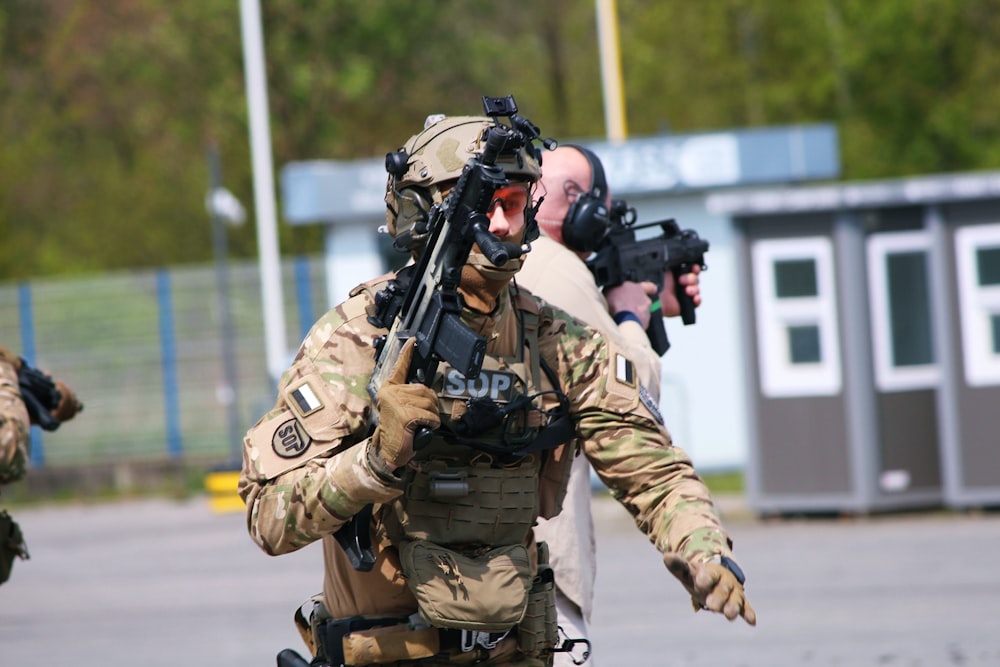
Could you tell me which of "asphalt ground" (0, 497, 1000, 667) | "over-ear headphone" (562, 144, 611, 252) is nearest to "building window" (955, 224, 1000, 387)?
"asphalt ground" (0, 497, 1000, 667)

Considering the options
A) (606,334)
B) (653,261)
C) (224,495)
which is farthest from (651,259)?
(224,495)

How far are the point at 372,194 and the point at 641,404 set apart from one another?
12268 mm

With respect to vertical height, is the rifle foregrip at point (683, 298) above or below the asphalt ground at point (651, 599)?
above

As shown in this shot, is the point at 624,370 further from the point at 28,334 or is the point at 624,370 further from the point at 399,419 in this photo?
the point at 28,334

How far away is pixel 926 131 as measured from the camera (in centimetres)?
2850

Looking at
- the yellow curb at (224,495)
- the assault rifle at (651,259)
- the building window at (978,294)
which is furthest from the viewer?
Answer: the yellow curb at (224,495)

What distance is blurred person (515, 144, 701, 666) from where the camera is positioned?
13.8 ft

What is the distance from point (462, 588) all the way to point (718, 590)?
55cm

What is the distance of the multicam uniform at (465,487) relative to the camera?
3.17 m

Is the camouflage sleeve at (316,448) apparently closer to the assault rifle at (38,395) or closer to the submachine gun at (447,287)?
the submachine gun at (447,287)

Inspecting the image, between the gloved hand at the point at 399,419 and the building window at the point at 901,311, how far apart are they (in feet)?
30.2

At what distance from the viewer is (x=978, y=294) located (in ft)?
37.8

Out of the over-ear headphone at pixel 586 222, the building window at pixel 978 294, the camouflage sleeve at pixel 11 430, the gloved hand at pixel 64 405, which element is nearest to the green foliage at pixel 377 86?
the building window at pixel 978 294

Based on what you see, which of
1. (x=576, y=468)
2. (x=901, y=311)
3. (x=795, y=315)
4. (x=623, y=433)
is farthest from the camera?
(x=901, y=311)
